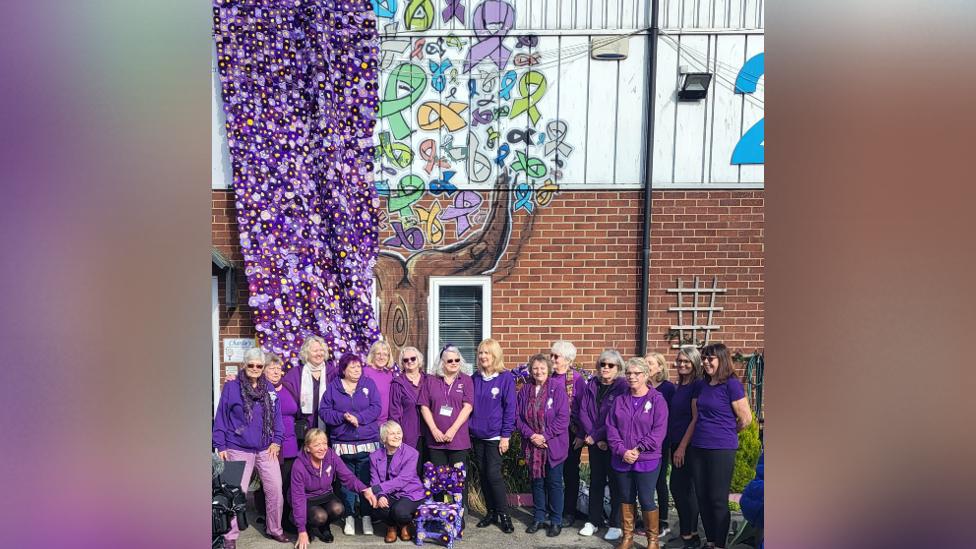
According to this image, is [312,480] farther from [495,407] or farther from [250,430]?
[495,407]

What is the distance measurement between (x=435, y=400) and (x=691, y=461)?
1.68 metres

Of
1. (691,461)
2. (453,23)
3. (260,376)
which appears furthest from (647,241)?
(260,376)

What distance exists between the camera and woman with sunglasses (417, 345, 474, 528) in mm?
4383

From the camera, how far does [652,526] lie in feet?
13.2

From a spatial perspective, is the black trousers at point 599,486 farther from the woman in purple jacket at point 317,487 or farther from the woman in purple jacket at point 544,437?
the woman in purple jacket at point 317,487

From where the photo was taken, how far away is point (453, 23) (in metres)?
5.20

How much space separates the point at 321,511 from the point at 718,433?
2.53m

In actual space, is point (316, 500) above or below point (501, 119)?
below

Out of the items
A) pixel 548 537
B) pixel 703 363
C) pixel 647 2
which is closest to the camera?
pixel 703 363

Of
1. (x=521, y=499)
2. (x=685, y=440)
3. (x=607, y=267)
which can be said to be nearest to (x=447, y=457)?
(x=521, y=499)

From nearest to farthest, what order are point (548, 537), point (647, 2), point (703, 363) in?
point (703, 363), point (548, 537), point (647, 2)

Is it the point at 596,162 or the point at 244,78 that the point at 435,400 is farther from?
the point at 244,78

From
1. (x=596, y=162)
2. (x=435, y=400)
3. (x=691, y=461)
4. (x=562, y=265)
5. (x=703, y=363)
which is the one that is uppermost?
(x=596, y=162)

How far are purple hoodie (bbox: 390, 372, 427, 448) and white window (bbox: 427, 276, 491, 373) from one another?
0.91m
